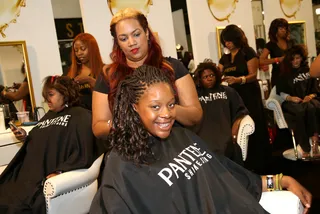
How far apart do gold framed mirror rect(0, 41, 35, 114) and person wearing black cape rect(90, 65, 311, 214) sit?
185 centimetres

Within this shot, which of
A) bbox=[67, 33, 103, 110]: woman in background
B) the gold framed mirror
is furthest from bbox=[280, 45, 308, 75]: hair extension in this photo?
the gold framed mirror

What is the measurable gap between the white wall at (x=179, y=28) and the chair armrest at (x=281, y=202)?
8.08ft

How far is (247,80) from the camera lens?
3180 mm

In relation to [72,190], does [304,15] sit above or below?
above

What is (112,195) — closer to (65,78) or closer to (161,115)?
(161,115)

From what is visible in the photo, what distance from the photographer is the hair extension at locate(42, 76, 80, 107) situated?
2096 millimetres

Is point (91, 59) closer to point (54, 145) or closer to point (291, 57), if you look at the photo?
point (54, 145)

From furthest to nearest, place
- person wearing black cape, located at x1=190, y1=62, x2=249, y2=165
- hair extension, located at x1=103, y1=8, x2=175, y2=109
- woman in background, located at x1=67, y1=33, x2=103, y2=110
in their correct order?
woman in background, located at x1=67, y1=33, x2=103, y2=110 < person wearing black cape, located at x1=190, y1=62, x2=249, y2=165 < hair extension, located at x1=103, y1=8, x2=175, y2=109

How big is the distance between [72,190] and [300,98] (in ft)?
8.28

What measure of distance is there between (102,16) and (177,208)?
2.29 meters

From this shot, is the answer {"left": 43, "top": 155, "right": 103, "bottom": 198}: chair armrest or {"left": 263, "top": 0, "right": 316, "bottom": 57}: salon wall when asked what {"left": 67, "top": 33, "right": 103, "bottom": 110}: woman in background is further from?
{"left": 263, "top": 0, "right": 316, "bottom": 57}: salon wall

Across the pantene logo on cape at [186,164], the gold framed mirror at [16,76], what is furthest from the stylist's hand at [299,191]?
the gold framed mirror at [16,76]

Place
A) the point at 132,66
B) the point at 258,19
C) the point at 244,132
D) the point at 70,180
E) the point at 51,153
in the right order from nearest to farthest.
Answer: the point at 132,66 → the point at 70,180 → the point at 51,153 → the point at 244,132 → the point at 258,19

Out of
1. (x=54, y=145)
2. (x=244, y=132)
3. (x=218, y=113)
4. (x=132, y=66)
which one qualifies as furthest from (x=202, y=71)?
(x=132, y=66)
